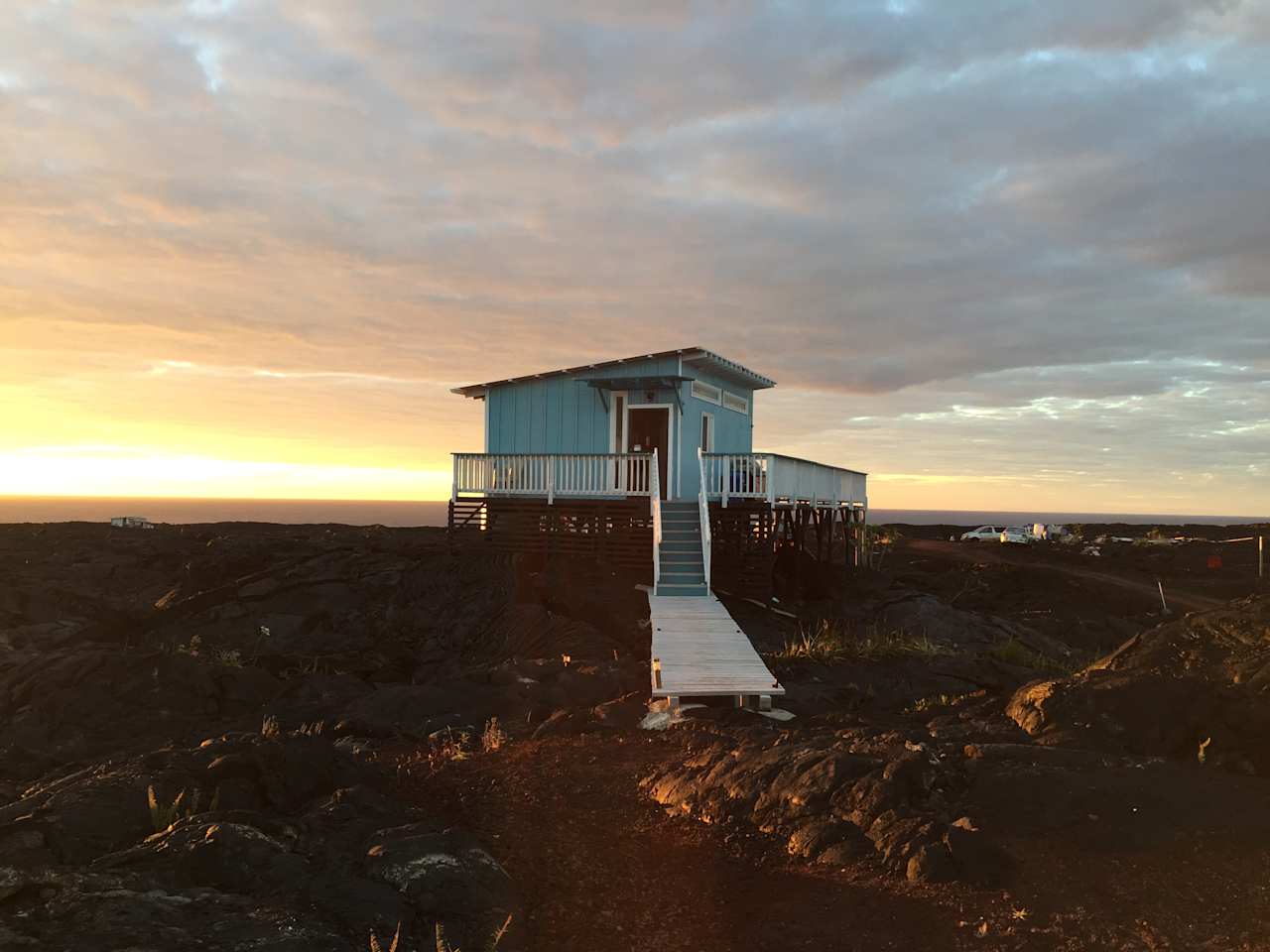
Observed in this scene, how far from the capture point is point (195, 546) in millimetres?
33500

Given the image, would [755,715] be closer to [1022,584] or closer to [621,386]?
[621,386]

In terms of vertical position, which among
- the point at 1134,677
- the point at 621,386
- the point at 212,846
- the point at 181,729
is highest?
the point at 621,386

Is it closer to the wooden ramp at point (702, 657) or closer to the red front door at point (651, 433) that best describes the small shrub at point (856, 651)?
the wooden ramp at point (702, 657)

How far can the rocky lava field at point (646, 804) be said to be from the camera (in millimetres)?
5250

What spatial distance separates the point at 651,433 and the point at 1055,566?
55.5 feet

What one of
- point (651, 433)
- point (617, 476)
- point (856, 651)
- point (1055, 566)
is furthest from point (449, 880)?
point (1055, 566)

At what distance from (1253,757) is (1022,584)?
20.2 metres

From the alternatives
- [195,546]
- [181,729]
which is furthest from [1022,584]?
[195,546]

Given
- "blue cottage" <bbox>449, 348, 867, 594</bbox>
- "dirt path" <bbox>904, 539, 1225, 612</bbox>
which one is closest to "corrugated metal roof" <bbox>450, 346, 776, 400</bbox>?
"blue cottage" <bbox>449, 348, 867, 594</bbox>

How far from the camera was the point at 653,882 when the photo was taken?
626 cm

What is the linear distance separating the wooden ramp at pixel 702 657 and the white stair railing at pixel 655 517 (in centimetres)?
149

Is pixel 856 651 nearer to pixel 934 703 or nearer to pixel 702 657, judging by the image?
pixel 702 657

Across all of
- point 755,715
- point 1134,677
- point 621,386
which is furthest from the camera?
point 621,386

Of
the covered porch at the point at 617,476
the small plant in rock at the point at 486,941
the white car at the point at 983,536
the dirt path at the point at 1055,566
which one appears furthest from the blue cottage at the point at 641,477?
the white car at the point at 983,536
